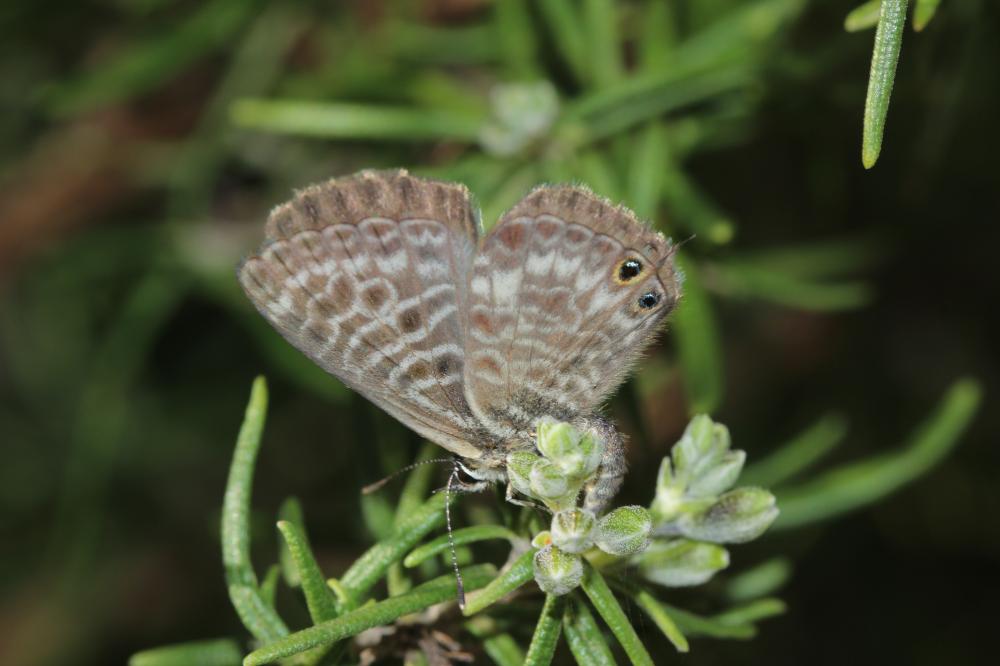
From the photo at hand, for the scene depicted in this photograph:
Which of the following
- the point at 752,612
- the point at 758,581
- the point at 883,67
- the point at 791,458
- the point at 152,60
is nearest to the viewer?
the point at 883,67

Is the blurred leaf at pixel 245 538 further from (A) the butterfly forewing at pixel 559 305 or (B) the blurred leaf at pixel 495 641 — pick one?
(A) the butterfly forewing at pixel 559 305

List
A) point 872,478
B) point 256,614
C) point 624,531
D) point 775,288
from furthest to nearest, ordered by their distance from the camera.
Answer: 1. point 775,288
2. point 872,478
3. point 256,614
4. point 624,531

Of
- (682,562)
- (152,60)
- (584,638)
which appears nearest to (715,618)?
(682,562)

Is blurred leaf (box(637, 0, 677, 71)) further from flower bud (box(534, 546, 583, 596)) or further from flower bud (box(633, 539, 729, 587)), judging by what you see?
flower bud (box(534, 546, 583, 596))

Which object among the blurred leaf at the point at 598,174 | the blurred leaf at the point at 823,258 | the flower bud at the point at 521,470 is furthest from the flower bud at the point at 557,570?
the blurred leaf at the point at 823,258

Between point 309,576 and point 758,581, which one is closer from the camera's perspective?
point 309,576

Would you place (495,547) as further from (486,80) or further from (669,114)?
(486,80)

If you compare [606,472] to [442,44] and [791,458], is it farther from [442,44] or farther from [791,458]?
[442,44]
